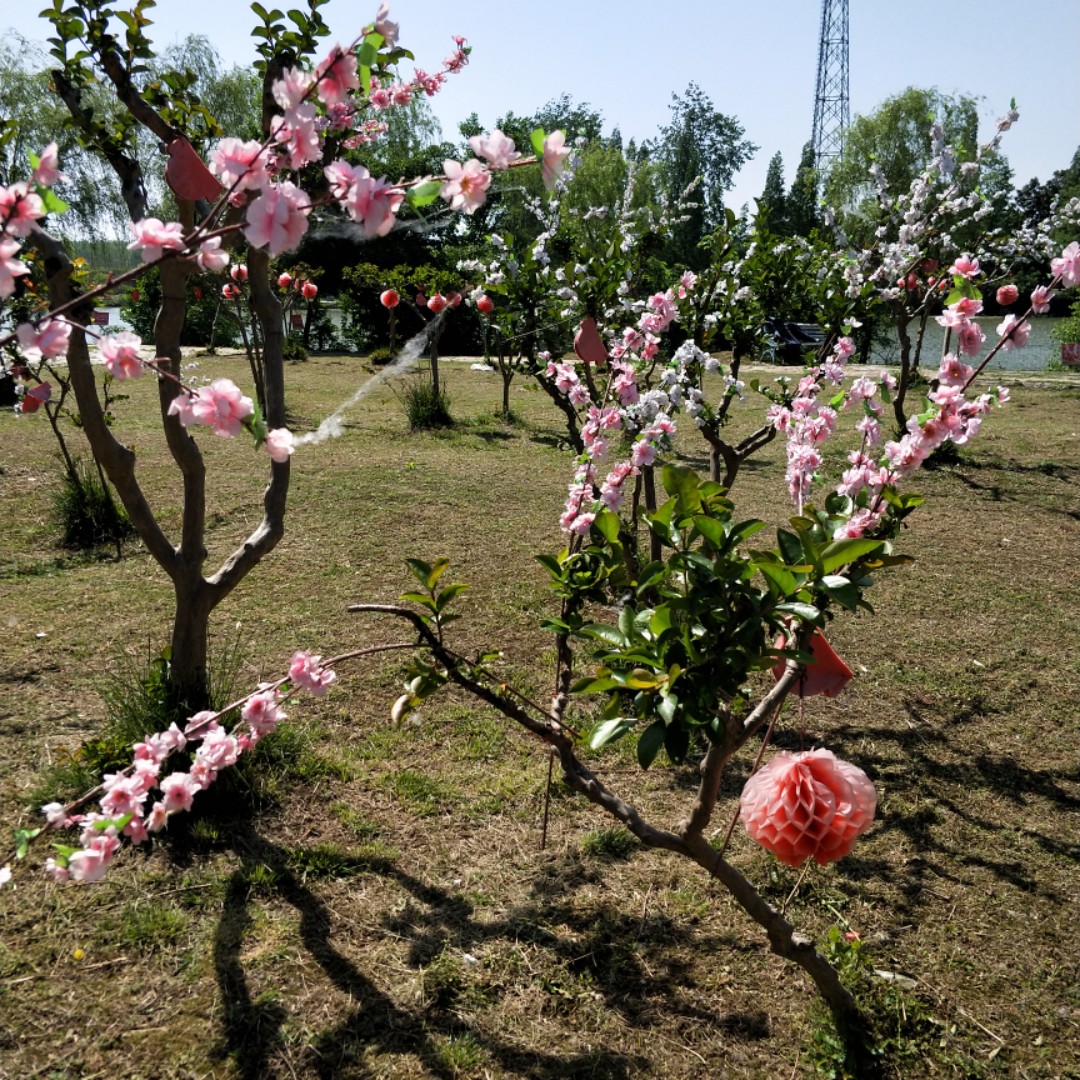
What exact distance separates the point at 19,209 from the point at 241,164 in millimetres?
291

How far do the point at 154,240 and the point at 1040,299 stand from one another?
1728 millimetres

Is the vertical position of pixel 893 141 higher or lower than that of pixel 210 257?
higher

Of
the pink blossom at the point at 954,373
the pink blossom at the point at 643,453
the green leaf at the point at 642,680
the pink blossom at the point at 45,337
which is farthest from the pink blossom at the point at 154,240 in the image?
the pink blossom at the point at 643,453

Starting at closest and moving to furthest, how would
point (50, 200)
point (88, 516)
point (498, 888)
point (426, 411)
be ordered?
point (50, 200)
point (498, 888)
point (88, 516)
point (426, 411)

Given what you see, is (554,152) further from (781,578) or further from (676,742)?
(676,742)

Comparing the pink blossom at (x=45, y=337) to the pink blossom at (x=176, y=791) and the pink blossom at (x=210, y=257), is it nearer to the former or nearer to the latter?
the pink blossom at (x=210, y=257)

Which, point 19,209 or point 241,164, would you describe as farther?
point 241,164

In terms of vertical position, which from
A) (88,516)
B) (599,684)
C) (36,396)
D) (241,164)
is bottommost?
(88,516)

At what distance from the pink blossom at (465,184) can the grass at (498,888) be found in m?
1.59

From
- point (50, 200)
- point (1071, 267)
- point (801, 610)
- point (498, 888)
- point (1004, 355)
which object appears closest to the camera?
point (50, 200)

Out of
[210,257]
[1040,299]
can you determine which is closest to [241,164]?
[210,257]

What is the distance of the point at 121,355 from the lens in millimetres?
1174

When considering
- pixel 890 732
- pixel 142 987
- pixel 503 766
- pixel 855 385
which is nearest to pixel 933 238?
pixel 890 732

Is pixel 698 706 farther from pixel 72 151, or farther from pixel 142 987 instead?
pixel 72 151
